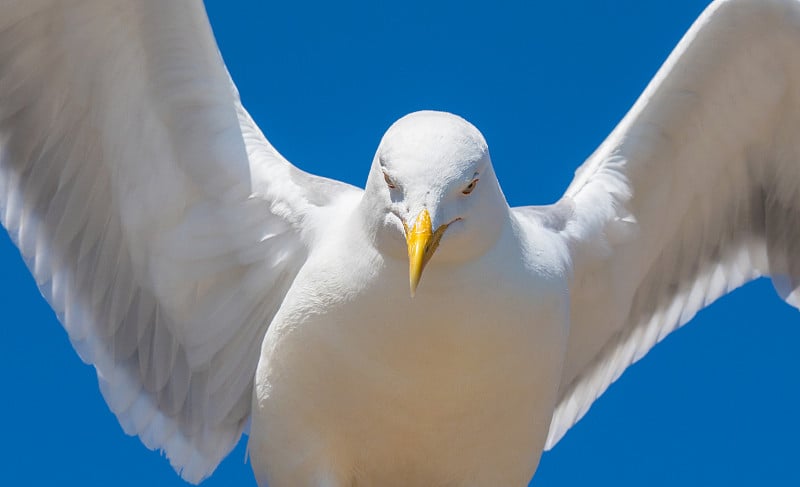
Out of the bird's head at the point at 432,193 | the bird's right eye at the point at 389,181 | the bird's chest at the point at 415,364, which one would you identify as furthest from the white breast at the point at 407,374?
the bird's right eye at the point at 389,181

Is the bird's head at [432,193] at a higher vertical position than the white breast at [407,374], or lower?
higher

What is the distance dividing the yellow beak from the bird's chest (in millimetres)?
417

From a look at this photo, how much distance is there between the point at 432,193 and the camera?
5.71 meters

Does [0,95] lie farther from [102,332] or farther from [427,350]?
[427,350]

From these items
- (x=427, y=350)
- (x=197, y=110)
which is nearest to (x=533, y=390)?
(x=427, y=350)

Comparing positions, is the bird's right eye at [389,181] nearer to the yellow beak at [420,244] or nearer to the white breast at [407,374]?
the yellow beak at [420,244]

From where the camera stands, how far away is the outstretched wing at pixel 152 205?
6.85 metres

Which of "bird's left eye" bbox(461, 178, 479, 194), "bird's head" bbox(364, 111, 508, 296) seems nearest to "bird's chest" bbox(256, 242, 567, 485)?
"bird's head" bbox(364, 111, 508, 296)

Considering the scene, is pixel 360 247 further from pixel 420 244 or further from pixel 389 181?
pixel 420 244

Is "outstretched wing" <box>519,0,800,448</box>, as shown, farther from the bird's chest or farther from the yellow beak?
the yellow beak

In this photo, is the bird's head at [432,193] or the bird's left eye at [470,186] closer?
the bird's head at [432,193]

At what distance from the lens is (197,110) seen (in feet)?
22.9

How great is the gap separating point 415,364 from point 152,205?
1482 millimetres

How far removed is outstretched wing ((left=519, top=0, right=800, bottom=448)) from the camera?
7.30 metres
